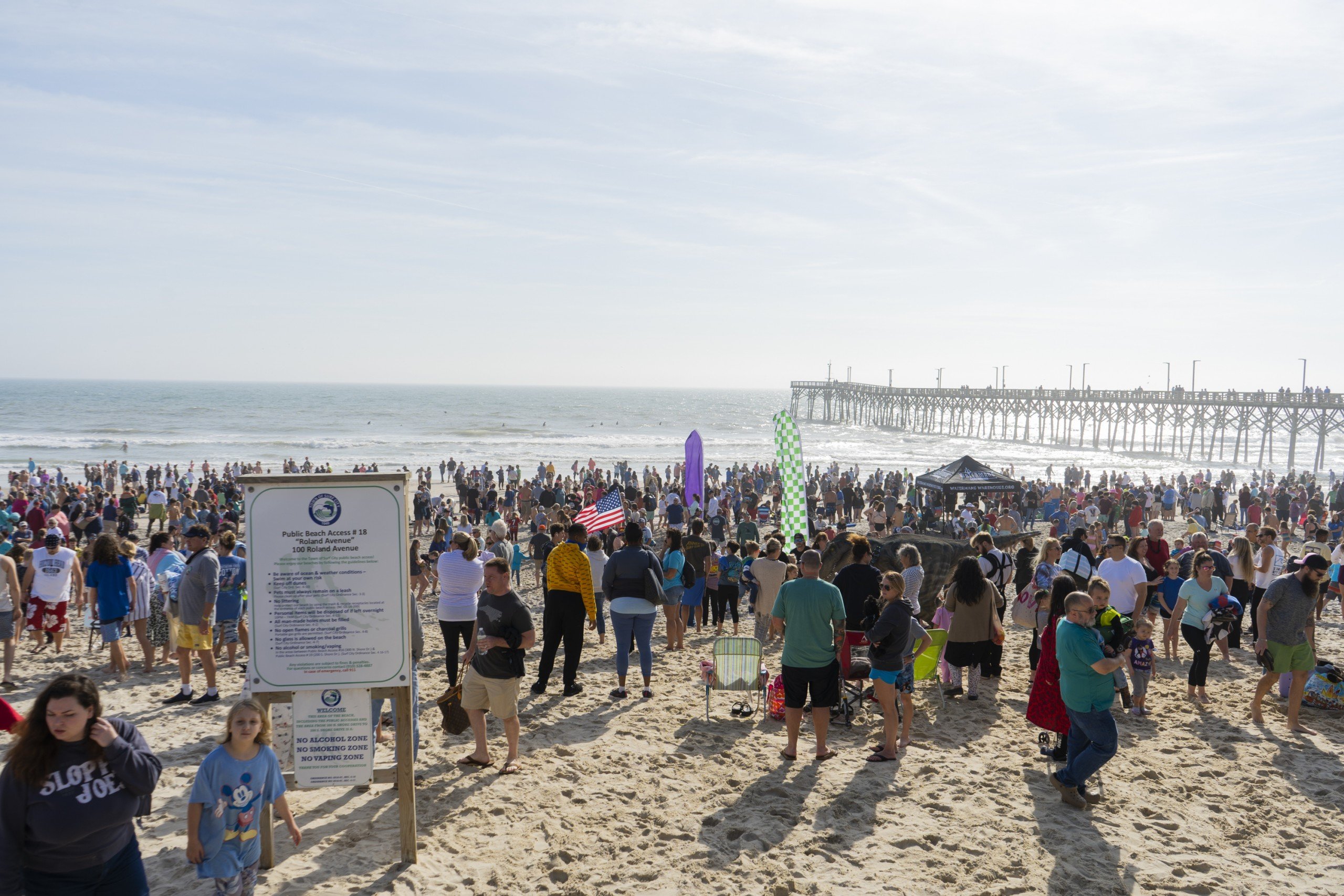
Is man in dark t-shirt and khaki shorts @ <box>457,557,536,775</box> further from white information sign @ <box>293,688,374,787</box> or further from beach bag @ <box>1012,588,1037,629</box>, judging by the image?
beach bag @ <box>1012,588,1037,629</box>

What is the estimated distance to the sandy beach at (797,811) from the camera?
4.02 m

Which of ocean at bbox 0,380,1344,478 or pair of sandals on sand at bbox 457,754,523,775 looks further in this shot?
ocean at bbox 0,380,1344,478

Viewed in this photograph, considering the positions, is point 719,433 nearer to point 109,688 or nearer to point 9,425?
point 9,425

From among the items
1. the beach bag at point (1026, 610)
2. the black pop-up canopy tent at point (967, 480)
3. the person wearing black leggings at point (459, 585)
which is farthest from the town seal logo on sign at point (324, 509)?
the black pop-up canopy tent at point (967, 480)

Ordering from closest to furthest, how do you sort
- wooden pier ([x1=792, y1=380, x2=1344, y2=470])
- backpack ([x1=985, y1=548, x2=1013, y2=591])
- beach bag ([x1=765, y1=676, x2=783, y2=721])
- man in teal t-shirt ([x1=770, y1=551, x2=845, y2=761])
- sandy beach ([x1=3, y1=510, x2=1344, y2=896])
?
1. sandy beach ([x1=3, y1=510, x2=1344, y2=896])
2. man in teal t-shirt ([x1=770, y1=551, x2=845, y2=761])
3. beach bag ([x1=765, y1=676, x2=783, y2=721])
4. backpack ([x1=985, y1=548, x2=1013, y2=591])
5. wooden pier ([x1=792, y1=380, x2=1344, y2=470])

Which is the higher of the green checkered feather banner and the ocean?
the green checkered feather banner

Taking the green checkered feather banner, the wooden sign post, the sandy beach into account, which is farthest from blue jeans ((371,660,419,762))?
the green checkered feather banner

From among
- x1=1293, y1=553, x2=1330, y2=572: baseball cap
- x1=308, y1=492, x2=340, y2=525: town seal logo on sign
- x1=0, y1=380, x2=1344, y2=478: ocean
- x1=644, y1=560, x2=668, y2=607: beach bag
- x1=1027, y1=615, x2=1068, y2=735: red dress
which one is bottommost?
x1=0, y1=380, x2=1344, y2=478: ocean

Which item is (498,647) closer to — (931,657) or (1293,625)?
(931,657)

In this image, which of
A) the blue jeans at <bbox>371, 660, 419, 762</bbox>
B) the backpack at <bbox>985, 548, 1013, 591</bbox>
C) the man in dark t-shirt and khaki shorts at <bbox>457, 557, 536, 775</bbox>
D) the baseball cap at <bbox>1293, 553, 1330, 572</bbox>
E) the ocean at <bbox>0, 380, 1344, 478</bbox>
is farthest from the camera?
the ocean at <bbox>0, 380, 1344, 478</bbox>

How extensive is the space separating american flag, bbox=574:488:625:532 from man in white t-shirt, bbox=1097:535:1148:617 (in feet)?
21.8

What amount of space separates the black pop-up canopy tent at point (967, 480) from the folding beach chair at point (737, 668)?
1001 cm

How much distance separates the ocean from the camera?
43844mm

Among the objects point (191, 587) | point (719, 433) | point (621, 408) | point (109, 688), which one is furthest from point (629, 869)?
point (621, 408)
